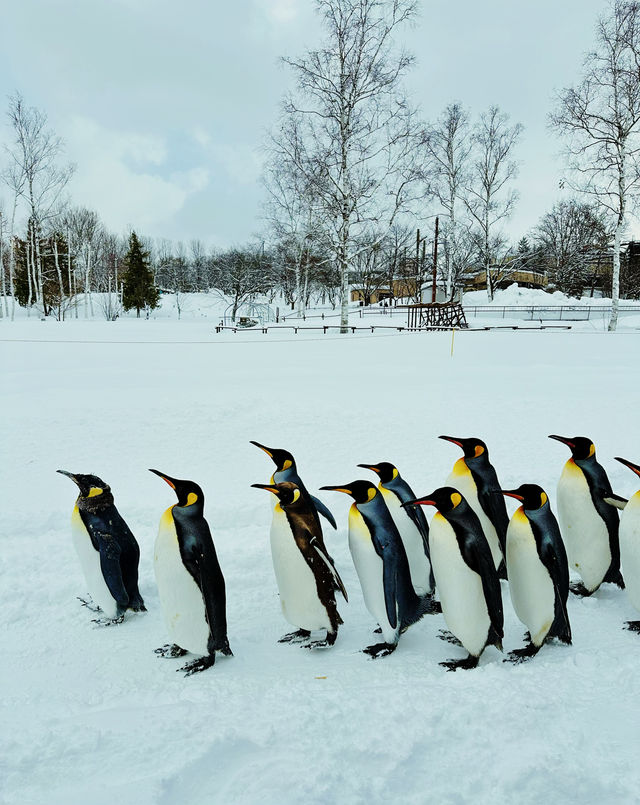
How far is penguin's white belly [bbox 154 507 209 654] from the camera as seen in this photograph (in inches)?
90.2

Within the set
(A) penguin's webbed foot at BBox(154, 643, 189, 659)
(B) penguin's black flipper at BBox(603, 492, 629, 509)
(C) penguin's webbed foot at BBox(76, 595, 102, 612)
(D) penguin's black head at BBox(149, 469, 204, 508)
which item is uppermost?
(D) penguin's black head at BBox(149, 469, 204, 508)

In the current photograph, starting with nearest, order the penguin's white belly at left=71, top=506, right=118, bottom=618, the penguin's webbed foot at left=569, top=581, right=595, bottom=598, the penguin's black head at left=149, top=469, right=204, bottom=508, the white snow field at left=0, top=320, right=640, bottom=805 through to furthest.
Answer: the white snow field at left=0, top=320, right=640, bottom=805 < the penguin's black head at left=149, top=469, right=204, bottom=508 < the penguin's white belly at left=71, top=506, right=118, bottom=618 < the penguin's webbed foot at left=569, top=581, right=595, bottom=598

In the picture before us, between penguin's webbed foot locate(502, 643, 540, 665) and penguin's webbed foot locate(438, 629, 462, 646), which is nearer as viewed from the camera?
penguin's webbed foot locate(502, 643, 540, 665)

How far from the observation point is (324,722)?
1.95 m

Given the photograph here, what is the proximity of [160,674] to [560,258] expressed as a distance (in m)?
50.8

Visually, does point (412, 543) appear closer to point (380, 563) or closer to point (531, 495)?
point (380, 563)

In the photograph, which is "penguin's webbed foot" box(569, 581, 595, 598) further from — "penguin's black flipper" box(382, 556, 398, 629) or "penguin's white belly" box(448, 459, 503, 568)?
"penguin's black flipper" box(382, 556, 398, 629)

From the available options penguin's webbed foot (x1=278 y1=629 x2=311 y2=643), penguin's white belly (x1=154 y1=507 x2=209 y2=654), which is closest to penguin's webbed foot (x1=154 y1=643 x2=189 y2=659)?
penguin's white belly (x1=154 y1=507 x2=209 y2=654)

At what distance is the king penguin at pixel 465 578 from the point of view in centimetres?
227

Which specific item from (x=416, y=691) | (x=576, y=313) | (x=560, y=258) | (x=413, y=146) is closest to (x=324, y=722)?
(x=416, y=691)

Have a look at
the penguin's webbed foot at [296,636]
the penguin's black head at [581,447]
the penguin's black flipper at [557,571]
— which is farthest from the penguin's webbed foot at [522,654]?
the penguin's black head at [581,447]

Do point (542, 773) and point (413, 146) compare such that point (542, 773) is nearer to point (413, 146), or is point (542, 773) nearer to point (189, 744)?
point (189, 744)

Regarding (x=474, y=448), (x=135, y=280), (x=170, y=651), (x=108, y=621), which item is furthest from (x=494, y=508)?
(x=135, y=280)

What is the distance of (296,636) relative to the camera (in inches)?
103
